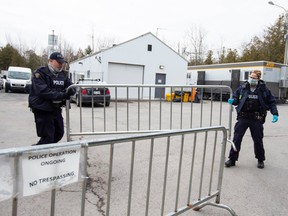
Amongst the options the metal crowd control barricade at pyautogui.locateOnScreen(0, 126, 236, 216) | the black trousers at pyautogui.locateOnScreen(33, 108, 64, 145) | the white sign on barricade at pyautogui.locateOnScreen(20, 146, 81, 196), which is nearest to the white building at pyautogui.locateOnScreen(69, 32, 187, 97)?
the metal crowd control barricade at pyautogui.locateOnScreen(0, 126, 236, 216)

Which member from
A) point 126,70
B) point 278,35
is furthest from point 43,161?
point 278,35

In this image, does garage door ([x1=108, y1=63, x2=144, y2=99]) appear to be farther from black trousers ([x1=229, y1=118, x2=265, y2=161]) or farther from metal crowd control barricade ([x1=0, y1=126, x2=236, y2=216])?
black trousers ([x1=229, y1=118, x2=265, y2=161])

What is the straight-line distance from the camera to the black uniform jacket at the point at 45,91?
3.87m

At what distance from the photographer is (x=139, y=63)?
73.8 ft

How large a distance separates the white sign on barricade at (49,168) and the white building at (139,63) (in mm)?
19106

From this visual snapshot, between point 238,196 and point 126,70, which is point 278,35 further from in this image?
point 238,196

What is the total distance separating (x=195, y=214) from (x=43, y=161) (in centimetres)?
220

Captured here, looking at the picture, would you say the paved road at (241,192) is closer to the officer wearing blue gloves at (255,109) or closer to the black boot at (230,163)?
the black boot at (230,163)

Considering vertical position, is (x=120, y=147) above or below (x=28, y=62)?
below

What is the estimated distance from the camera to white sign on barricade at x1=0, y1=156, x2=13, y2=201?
1.58 m

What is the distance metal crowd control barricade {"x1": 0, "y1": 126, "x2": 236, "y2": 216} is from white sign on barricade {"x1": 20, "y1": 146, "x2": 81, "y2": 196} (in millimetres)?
53

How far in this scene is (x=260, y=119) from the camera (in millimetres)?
4922

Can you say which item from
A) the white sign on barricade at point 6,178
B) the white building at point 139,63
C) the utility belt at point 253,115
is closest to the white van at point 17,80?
the white building at point 139,63

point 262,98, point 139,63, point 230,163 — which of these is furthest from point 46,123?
point 139,63
